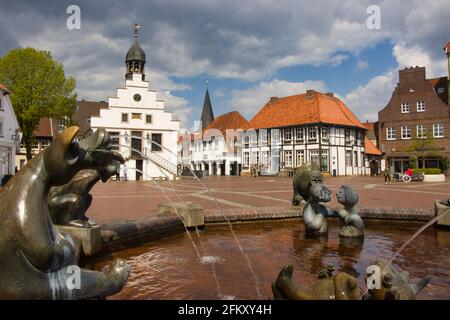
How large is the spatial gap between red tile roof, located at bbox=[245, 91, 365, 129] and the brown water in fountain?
36669 mm

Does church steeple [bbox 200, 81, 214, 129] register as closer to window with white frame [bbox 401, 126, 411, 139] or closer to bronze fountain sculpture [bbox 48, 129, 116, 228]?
window with white frame [bbox 401, 126, 411, 139]

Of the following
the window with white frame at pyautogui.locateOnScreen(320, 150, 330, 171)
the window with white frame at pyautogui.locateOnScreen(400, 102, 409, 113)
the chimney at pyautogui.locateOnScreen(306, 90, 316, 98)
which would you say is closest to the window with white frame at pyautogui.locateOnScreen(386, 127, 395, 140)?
the window with white frame at pyautogui.locateOnScreen(400, 102, 409, 113)

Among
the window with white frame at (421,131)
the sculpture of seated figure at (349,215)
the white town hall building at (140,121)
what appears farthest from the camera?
the window with white frame at (421,131)

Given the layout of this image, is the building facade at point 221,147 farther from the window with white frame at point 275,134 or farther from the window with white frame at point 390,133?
the window with white frame at point 390,133

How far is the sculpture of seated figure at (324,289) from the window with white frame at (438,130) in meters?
47.7

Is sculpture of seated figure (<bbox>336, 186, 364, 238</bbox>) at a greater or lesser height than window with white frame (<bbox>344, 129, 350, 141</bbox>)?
lesser

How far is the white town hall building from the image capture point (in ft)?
128

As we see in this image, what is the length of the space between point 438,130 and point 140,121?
35504 millimetres

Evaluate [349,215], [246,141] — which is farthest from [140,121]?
[349,215]

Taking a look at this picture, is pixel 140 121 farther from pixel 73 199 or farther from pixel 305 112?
pixel 73 199

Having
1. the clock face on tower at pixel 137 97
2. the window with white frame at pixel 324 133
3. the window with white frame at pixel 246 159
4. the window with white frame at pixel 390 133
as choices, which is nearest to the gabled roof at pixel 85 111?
the clock face on tower at pixel 137 97

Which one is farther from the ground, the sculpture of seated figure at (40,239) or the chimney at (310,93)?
the chimney at (310,93)

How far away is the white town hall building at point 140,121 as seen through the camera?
38938mm
